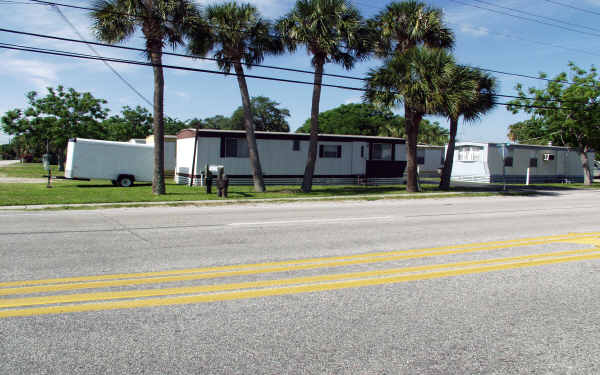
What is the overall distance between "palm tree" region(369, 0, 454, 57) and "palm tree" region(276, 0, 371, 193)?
1.44m

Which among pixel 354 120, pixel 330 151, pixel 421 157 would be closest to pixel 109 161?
pixel 330 151

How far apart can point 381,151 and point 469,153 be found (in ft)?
36.0

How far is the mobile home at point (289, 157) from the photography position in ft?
78.8

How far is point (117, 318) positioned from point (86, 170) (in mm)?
22560

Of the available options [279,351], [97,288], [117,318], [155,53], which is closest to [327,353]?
[279,351]

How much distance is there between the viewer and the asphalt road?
353 cm

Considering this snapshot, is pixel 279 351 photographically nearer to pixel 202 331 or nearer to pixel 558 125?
pixel 202 331

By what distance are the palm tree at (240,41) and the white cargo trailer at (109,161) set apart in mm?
7945

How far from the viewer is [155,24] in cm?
1784

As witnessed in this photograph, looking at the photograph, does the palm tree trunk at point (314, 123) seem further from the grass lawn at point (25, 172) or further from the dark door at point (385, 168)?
the grass lawn at point (25, 172)

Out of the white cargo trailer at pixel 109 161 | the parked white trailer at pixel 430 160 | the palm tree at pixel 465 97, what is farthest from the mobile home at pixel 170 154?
the parked white trailer at pixel 430 160

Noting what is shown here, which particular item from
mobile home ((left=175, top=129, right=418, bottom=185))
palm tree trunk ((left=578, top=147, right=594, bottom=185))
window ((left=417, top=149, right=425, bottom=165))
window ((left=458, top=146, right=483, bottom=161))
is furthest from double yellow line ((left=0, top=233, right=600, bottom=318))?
window ((left=417, top=149, right=425, bottom=165))

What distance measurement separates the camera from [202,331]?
4008mm

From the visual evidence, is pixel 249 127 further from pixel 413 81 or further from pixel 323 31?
pixel 413 81
